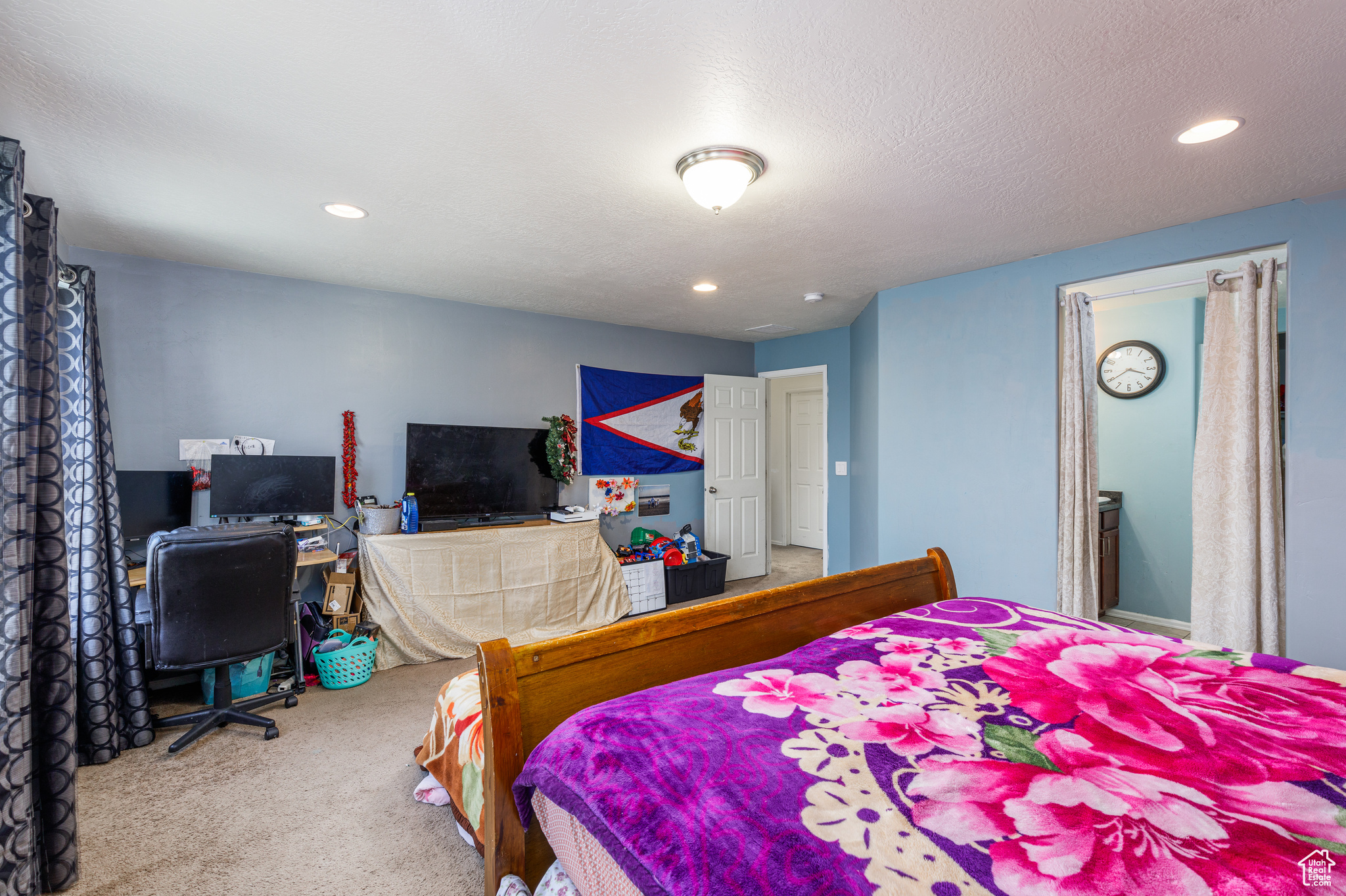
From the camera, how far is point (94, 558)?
2553 millimetres

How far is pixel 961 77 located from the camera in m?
1.75

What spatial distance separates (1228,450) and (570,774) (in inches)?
131

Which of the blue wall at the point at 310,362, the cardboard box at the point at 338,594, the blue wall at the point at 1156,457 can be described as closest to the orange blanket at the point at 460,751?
the cardboard box at the point at 338,594

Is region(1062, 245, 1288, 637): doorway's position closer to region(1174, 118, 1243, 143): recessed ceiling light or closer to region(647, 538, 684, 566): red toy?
region(1174, 118, 1243, 143): recessed ceiling light

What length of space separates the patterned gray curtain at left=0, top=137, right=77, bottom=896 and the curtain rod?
4.49 metres

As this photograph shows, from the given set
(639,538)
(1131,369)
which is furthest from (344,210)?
(1131,369)

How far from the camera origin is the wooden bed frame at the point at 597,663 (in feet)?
4.59

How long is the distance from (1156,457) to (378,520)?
211 inches

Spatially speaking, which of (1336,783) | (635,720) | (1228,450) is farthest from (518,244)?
(1228,450)

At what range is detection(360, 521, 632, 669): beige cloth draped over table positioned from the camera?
3.73 metres

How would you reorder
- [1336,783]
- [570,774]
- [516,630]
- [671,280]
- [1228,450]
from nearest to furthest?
[1336,783]
[570,774]
[1228,450]
[671,280]
[516,630]

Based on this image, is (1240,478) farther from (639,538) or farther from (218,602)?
(218,602)

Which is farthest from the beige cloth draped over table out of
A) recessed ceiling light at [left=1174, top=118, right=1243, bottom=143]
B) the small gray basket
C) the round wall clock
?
the round wall clock

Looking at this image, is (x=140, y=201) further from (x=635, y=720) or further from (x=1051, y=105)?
(x=1051, y=105)
